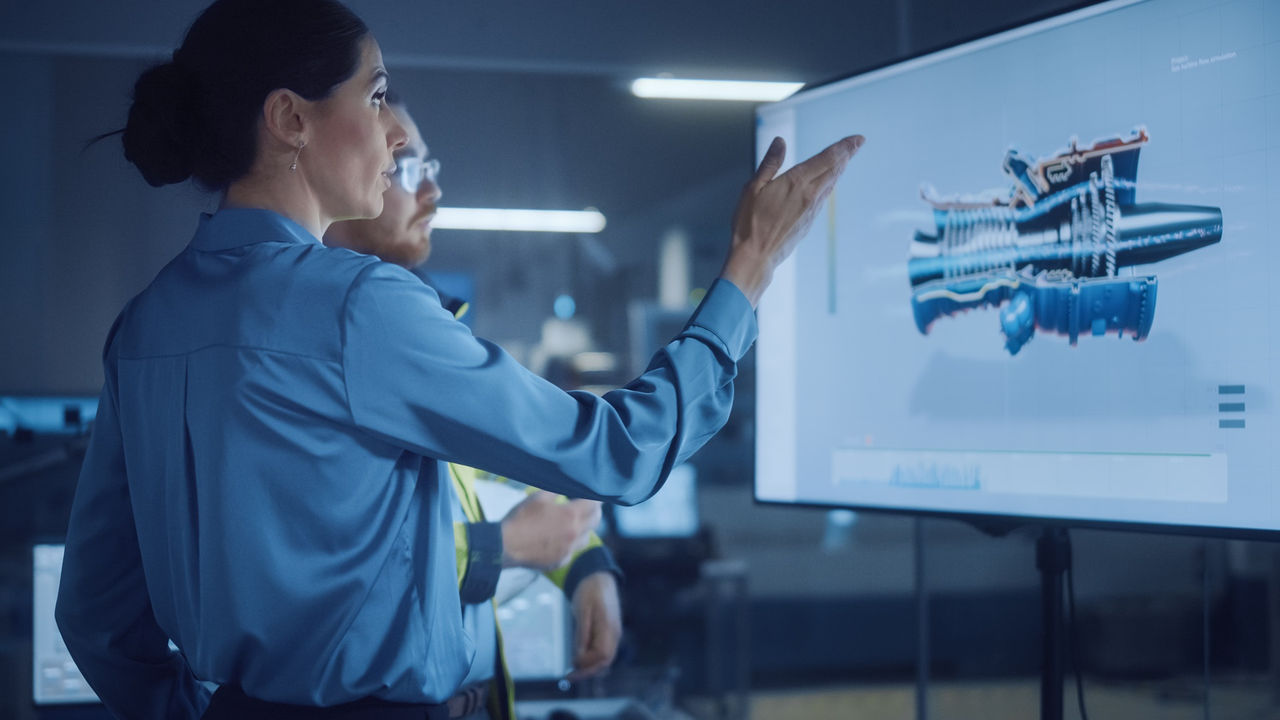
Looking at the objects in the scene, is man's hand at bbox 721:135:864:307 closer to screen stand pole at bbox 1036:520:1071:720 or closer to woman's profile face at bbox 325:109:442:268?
screen stand pole at bbox 1036:520:1071:720

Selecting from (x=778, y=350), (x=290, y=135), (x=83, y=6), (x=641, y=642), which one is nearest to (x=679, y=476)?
(x=641, y=642)

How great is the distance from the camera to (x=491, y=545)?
1.42 m

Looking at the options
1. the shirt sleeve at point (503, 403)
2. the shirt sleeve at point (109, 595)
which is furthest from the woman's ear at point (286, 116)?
the shirt sleeve at point (109, 595)

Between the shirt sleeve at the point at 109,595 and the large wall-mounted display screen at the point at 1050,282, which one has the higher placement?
the large wall-mounted display screen at the point at 1050,282

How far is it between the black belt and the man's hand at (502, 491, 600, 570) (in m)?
0.44

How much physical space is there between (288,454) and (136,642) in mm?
454

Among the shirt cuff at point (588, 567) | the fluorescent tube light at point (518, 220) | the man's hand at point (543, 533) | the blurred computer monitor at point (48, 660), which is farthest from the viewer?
the fluorescent tube light at point (518, 220)

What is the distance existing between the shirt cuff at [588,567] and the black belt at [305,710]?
618 millimetres

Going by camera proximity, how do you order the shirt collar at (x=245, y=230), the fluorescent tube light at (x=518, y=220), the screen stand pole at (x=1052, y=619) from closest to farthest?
the shirt collar at (x=245, y=230) → the screen stand pole at (x=1052, y=619) → the fluorescent tube light at (x=518, y=220)

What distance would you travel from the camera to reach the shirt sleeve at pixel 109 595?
1.13 m

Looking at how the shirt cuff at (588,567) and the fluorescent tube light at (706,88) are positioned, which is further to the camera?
the fluorescent tube light at (706,88)

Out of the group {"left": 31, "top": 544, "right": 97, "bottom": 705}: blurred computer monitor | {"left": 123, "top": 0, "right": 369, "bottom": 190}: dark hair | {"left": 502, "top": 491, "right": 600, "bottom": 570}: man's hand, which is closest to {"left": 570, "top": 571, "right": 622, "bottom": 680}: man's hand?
{"left": 502, "top": 491, "right": 600, "bottom": 570}: man's hand

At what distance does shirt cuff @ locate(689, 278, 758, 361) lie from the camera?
1029mm

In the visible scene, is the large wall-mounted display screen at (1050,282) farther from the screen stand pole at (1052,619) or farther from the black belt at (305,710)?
the black belt at (305,710)
